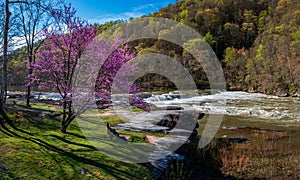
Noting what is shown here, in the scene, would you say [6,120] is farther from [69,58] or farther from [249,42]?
[249,42]

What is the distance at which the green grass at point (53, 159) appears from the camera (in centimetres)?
448

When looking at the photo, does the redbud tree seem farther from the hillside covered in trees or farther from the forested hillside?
the forested hillside

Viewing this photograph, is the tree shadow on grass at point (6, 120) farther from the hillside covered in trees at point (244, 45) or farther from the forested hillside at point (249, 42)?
the forested hillside at point (249, 42)

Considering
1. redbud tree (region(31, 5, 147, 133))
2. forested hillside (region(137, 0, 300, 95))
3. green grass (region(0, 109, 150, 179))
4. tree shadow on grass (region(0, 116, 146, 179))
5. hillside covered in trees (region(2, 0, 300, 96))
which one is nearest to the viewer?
green grass (region(0, 109, 150, 179))

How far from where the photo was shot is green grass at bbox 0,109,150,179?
4480mm

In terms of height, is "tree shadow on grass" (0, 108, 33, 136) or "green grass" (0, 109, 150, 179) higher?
"tree shadow on grass" (0, 108, 33, 136)

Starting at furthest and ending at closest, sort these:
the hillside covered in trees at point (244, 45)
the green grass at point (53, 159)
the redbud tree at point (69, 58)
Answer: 1. the hillside covered in trees at point (244, 45)
2. the redbud tree at point (69, 58)
3. the green grass at point (53, 159)

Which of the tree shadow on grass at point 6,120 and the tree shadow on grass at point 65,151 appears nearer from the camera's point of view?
the tree shadow on grass at point 65,151

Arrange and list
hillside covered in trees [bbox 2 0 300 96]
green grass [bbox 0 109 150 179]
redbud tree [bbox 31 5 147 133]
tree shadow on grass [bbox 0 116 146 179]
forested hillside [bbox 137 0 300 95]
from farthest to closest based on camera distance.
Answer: forested hillside [bbox 137 0 300 95]
hillside covered in trees [bbox 2 0 300 96]
redbud tree [bbox 31 5 147 133]
tree shadow on grass [bbox 0 116 146 179]
green grass [bbox 0 109 150 179]

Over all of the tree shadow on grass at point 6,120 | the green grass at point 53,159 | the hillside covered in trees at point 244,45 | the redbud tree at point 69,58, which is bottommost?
the green grass at point 53,159

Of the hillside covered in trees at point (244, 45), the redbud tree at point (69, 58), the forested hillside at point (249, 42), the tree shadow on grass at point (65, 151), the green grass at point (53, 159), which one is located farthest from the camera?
the forested hillside at point (249, 42)

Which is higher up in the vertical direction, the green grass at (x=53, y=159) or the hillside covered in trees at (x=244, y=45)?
the hillside covered in trees at (x=244, y=45)

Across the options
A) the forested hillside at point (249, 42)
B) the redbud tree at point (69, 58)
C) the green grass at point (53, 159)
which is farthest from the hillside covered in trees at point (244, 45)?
the green grass at point (53, 159)

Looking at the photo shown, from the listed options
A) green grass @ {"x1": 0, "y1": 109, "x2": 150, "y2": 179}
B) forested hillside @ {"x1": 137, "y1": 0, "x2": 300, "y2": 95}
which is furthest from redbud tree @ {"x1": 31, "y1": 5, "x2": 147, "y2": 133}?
forested hillside @ {"x1": 137, "y1": 0, "x2": 300, "y2": 95}
